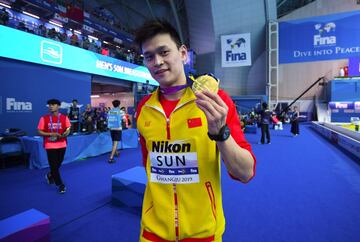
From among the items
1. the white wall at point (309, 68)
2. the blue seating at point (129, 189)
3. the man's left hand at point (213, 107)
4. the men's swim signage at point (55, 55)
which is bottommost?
the blue seating at point (129, 189)

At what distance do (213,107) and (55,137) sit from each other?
3.99 m

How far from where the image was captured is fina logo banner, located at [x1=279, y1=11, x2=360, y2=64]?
19.8 metres

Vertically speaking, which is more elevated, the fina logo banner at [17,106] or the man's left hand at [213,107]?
the fina logo banner at [17,106]

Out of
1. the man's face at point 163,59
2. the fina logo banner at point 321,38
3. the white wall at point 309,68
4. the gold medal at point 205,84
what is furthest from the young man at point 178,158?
the white wall at point 309,68

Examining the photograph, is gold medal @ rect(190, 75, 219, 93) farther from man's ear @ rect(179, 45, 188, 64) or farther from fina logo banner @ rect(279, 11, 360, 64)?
fina logo banner @ rect(279, 11, 360, 64)

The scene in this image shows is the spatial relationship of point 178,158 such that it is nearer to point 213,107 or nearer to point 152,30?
point 213,107

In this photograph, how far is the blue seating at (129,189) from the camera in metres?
3.27

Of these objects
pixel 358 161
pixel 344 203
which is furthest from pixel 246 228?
pixel 358 161

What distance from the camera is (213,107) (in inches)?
34.0

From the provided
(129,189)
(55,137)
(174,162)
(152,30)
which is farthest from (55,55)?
(174,162)

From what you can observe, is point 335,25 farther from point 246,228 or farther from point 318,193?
point 246,228

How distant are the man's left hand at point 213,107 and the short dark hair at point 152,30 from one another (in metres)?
0.47

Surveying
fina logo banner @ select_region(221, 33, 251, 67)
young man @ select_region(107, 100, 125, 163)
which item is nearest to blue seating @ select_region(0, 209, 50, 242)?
young man @ select_region(107, 100, 125, 163)

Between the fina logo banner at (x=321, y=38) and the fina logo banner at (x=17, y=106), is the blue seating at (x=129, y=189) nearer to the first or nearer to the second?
the fina logo banner at (x=17, y=106)
